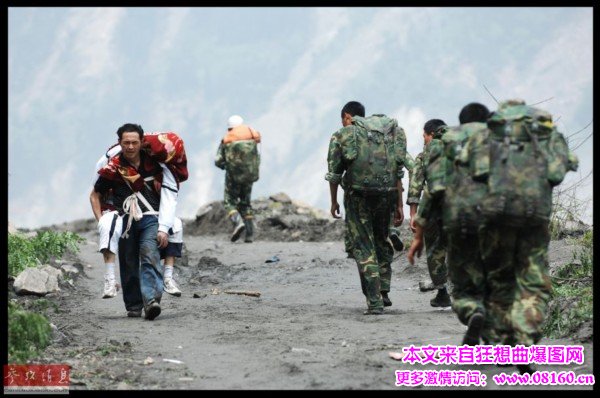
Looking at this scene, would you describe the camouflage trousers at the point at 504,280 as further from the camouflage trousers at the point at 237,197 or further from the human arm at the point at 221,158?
the human arm at the point at 221,158

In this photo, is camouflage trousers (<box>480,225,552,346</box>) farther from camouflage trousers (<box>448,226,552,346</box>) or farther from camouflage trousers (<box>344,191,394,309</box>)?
camouflage trousers (<box>344,191,394,309</box>)

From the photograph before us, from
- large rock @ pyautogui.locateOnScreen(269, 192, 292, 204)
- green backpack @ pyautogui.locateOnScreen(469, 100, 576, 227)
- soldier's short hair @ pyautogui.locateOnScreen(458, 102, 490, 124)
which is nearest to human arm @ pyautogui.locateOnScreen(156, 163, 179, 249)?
soldier's short hair @ pyautogui.locateOnScreen(458, 102, 490, 124)

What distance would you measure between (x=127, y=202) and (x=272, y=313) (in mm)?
1954

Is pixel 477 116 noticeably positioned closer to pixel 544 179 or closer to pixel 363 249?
pixel 544 179

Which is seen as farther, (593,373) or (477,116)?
(477,116)

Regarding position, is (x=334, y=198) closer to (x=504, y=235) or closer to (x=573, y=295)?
(x=573, y=295)

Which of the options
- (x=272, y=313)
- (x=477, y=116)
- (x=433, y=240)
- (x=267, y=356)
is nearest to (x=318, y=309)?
(x=272, y=313)

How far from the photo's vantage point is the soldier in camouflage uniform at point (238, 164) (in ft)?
68.6

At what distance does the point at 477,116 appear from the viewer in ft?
28.9

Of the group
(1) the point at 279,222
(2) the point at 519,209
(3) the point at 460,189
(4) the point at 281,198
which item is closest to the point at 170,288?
(3) the point at 460,189

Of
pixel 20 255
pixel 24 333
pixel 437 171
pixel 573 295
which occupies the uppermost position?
pixel 437 171

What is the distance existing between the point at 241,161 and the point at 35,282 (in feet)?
25.7

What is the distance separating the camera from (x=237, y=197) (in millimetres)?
21375
